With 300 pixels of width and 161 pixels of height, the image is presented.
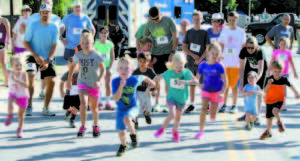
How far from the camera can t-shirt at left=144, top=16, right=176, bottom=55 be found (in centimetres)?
937

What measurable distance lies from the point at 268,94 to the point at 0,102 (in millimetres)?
5805

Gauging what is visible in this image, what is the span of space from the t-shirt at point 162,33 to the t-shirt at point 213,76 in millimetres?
2242

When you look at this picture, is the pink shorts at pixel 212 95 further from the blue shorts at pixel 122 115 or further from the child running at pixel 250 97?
the blue shorts at pixel 122 115

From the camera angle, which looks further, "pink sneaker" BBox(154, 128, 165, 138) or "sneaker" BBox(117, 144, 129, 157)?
"pink sneaker" BBox(154, 128, 165, 138)

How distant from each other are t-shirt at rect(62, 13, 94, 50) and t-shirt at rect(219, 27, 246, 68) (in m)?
2.75

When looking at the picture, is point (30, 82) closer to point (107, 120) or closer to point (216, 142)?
point (107, 120)

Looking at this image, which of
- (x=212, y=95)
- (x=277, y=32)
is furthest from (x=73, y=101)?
(x=277, y=32)

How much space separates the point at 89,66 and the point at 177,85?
131cm

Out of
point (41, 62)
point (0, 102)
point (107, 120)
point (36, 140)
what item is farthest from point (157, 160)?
point (0, 102)

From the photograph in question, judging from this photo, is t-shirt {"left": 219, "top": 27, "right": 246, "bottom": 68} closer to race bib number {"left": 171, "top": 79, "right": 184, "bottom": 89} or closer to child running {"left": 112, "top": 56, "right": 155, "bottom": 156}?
race bib number {"left": 171, "top": 79, "right": 184, "bottom": 89}

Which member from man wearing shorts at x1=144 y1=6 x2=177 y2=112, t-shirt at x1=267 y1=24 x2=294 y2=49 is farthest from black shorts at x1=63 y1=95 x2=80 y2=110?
t-shirt at x1=267 y1=24 x2=294 y2=49

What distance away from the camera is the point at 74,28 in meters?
9.92

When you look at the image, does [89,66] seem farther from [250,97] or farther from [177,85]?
[250,97]

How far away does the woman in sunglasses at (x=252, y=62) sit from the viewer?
27.8 ft
